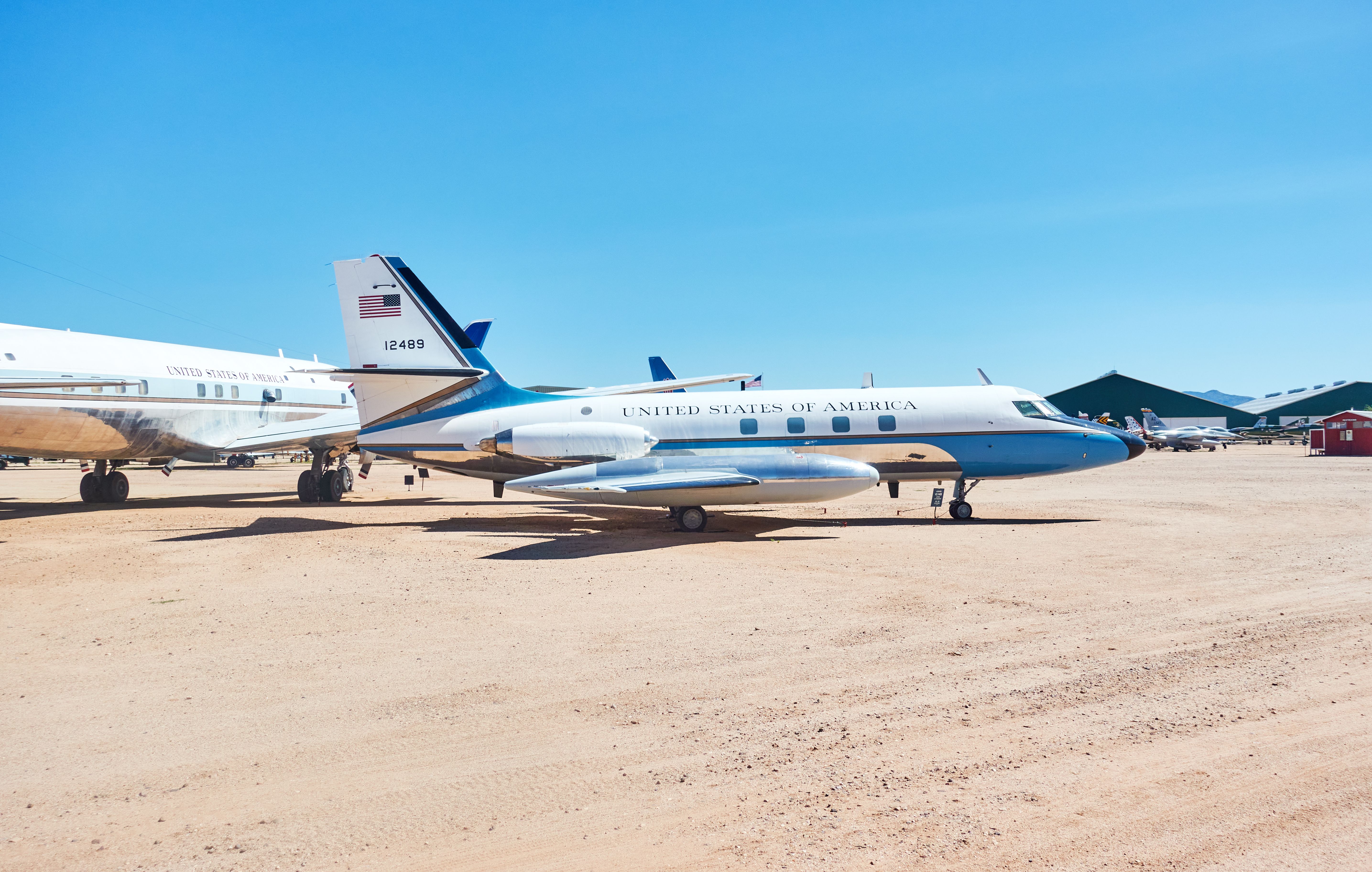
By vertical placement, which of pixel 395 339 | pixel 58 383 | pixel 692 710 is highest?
pixel 395 339

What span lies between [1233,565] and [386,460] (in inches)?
2359

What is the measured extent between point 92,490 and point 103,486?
371mm

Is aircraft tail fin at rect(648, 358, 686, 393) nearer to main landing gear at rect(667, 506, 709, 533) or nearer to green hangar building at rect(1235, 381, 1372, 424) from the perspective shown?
main landing gear at rect(667, 506, 709, 533)

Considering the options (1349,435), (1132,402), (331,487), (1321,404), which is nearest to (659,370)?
(331,487)

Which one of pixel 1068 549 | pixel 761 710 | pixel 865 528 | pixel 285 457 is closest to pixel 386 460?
pixel 285 457

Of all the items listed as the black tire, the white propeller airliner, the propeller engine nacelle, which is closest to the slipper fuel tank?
the propeller engine nacelle

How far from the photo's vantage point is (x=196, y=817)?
421 cm

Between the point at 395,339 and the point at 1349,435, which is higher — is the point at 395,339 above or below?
above

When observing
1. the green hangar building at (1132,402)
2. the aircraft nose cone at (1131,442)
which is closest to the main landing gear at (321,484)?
the aircraft nose cone at (1131,442)

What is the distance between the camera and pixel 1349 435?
4822 centimetres

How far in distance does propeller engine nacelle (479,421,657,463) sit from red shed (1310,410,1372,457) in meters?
49.4

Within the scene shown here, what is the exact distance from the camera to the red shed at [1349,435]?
47875 mm

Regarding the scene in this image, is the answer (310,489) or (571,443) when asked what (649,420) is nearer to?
(571,443)

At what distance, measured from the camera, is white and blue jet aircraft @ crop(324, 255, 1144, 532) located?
17.1m
